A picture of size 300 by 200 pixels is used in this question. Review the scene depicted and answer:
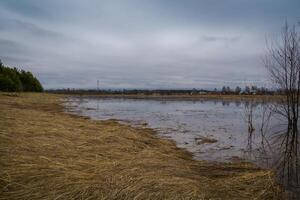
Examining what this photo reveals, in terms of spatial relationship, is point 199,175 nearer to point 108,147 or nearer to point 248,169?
point 248,169

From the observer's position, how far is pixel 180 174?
6.99 meters

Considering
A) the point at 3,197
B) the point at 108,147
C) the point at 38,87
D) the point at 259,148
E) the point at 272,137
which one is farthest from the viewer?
the point at 38,87

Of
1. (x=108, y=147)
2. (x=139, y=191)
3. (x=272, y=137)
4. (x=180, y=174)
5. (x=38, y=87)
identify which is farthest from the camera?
(x=38, y=87)

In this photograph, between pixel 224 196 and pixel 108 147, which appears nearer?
pixel 224 196

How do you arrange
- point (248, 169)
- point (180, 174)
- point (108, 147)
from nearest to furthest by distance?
point (180, 174) < point (248, 169) < point (108, 147)

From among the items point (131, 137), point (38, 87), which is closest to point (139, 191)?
point (131, 137)

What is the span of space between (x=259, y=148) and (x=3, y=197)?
9753mm

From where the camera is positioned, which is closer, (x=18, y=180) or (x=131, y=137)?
(x=18, y=180)

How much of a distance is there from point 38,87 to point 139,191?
91.2 meters

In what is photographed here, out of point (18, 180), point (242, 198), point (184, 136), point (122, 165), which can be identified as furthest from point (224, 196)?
point (184, 136)

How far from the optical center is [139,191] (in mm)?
5582

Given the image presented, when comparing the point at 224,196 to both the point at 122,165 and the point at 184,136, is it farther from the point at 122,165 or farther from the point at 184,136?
the point at 184,136

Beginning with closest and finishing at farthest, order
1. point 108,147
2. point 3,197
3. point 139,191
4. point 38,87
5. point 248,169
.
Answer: point 3,197, point 139,191, point 248,169, point 108,147, point 38,87

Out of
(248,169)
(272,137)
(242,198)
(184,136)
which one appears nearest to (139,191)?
(242,198)
